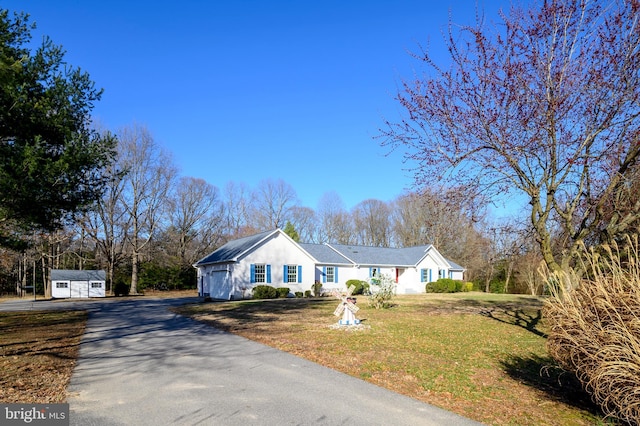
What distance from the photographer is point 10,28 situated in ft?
37.5

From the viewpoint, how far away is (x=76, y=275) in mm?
34250

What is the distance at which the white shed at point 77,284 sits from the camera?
33.8 metres

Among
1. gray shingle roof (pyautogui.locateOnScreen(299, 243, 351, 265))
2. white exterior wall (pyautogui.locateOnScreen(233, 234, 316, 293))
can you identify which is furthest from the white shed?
gray shingle roof (pyautogui.locateOnScreen(299, 243, 351, 265))

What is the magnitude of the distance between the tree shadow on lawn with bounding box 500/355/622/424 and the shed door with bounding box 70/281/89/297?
34.1 m

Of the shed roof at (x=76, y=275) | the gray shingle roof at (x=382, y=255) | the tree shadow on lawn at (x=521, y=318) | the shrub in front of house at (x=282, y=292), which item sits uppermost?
the gray shingle roof at (x=382, y=255)

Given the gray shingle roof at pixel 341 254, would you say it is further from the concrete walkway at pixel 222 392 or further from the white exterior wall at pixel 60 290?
the concrete walkway at pixel 222 392

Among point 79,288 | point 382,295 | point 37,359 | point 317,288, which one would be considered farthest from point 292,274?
point 37,359

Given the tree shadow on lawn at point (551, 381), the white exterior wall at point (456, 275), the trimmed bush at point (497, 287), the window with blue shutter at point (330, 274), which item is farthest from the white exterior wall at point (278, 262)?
the tree shadow on lawn at point (551, 381)

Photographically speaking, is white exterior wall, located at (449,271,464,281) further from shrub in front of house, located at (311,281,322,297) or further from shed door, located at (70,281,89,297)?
shed door, located at (70,281,89,297)

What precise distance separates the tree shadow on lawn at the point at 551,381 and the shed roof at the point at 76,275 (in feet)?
111

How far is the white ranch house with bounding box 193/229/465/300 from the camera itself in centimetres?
2823

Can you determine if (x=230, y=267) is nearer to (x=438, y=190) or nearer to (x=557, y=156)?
(x=438, y=190)

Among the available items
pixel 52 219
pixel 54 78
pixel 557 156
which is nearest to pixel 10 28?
pixel 54 78

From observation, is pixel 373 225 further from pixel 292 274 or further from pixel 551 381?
pixel 551 381
